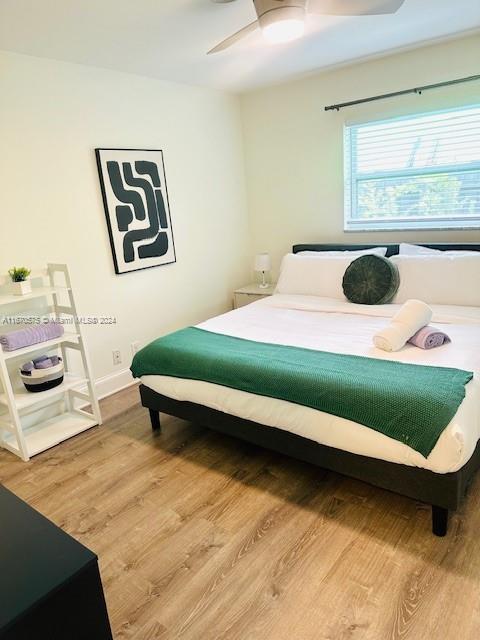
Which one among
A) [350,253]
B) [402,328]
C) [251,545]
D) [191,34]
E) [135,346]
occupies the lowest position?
[251,545]

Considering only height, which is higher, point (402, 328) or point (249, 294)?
point (402, 328)

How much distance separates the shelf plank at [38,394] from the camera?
8.58 feet

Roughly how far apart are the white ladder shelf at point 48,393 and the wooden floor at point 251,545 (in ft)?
0.71

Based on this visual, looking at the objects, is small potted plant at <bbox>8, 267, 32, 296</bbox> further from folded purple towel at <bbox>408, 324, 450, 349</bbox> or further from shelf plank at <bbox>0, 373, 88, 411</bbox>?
folded purple towel at <bbox>408, 324, 450, 349</bbox>

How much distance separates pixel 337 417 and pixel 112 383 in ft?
7.17

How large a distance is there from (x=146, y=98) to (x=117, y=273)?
4.70 ft

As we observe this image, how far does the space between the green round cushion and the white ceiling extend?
1511 millimetres

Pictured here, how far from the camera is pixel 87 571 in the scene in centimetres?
87

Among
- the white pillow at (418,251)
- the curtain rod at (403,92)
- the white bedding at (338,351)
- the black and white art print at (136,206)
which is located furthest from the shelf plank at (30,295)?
the curtain rod at (403,92)

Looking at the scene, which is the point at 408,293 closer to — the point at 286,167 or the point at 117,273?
the point at 286,167

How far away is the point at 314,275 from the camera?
11.6ft

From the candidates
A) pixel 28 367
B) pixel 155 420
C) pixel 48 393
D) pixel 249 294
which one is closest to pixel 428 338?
pixel 155 420

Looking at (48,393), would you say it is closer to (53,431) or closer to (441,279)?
(53,431)

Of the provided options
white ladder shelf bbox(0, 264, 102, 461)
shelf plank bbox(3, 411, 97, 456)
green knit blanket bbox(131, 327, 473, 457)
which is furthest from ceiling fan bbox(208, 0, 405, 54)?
shelf plank bbox(3, 411, 97, 456)
